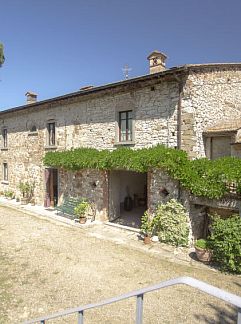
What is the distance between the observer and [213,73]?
35.6 feet

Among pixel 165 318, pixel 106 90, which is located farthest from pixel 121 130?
pixel 165 318

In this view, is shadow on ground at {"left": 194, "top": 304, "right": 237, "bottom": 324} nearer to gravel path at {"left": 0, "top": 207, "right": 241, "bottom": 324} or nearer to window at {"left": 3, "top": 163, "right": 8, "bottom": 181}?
gravel path at {"left": 0, "top": 207, "right": 241, "bottom": 324}

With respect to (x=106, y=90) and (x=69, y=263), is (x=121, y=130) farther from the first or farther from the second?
(x=69, y=263)

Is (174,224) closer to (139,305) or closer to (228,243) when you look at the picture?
(228,243)

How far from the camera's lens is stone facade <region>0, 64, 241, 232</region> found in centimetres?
1005

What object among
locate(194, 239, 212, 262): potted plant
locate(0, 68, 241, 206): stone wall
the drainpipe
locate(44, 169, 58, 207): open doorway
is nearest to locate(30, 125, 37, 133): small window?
locate(0, 68, 241, 206): stone wall

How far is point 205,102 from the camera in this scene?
34.7ft

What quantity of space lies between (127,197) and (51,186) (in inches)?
201

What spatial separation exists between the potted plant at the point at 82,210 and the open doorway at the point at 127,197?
→ 48.9 inches

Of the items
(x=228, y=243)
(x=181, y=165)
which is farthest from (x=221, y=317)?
(x=181, y=165)

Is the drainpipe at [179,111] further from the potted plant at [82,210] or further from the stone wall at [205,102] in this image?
the potted plant at [82,210]

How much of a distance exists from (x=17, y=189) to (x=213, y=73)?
15.7 m

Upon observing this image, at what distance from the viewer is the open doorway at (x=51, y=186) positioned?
54.7ft

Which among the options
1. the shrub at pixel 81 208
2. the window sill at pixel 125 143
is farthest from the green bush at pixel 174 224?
the shrub at pixel 81 208
